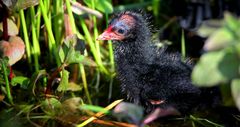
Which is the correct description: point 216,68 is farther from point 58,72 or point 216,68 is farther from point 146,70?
point 58,72

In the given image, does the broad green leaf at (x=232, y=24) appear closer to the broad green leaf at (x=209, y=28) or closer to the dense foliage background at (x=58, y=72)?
the broad green leaf at (x=209, y=28)

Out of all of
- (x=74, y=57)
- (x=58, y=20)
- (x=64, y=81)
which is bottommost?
(x=64, y=81)

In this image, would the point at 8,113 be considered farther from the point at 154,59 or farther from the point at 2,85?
the point at 154,59

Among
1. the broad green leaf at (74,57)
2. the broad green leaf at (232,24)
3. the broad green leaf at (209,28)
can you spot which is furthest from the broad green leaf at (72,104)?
the broad green leaf at (232,24)

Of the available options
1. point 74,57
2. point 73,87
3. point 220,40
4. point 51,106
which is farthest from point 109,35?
point 220,40

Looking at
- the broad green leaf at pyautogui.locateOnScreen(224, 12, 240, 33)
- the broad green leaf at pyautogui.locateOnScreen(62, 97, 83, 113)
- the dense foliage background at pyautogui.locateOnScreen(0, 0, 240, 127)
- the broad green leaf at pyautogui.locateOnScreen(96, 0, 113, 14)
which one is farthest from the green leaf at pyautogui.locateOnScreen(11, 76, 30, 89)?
the broad green leaf at pyautogui.locateOnScreen(224, 12, 240, 33)

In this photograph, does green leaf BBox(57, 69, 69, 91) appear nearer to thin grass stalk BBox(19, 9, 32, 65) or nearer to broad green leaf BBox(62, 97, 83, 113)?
broad green leaf BBox(62, 97, 83, 113)

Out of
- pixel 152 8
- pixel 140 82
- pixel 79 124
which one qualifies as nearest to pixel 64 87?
pixel 79 124

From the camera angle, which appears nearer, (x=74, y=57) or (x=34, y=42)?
(x=74, y=57)
